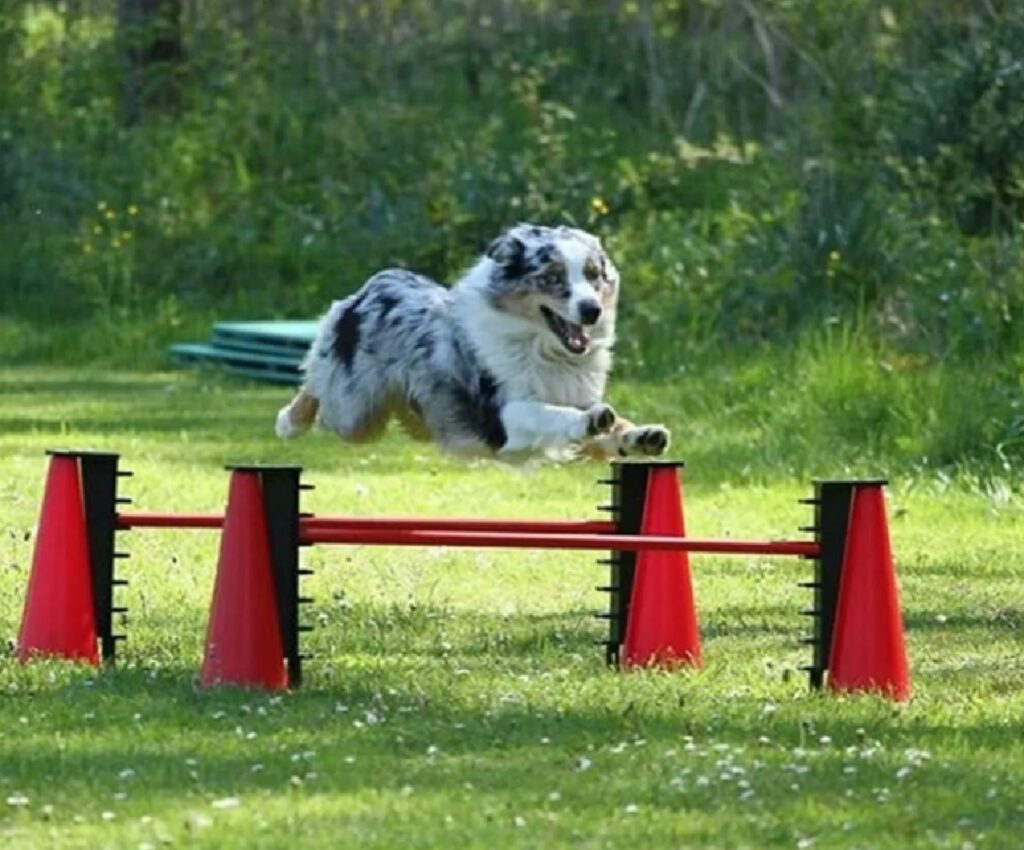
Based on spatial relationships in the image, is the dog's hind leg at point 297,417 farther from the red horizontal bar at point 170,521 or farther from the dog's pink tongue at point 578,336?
the red horizontal bar at point 170,521

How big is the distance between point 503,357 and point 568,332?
9.3 inches

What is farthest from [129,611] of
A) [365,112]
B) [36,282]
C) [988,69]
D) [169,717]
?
[365,112]

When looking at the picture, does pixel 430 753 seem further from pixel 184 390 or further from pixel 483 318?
pixel 184 390

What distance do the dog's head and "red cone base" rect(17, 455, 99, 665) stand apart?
1495mm

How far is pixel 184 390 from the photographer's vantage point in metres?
18.5

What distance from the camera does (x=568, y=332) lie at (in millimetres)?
9156

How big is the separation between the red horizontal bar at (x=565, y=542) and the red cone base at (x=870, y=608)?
154 millimetres

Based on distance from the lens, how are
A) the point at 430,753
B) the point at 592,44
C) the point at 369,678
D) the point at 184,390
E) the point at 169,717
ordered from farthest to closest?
the point at 592,44 < the point at 184,390 < the point at 369,678 < the point at 169,717 < the point at 430,753

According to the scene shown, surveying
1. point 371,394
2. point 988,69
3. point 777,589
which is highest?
point 988,69

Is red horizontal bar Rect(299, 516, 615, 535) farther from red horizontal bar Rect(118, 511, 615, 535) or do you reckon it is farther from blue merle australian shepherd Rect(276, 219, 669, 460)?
blue merle australian shepherd Rect(276, 219, 669, 460)

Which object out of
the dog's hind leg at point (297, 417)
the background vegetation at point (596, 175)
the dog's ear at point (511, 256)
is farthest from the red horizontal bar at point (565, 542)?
the background vegetation at point (596, 175)

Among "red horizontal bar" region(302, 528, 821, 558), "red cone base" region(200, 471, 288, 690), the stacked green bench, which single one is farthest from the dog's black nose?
the stacked green bench

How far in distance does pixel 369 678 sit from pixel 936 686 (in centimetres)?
162

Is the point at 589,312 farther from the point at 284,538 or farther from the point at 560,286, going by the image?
the point at 284,538
